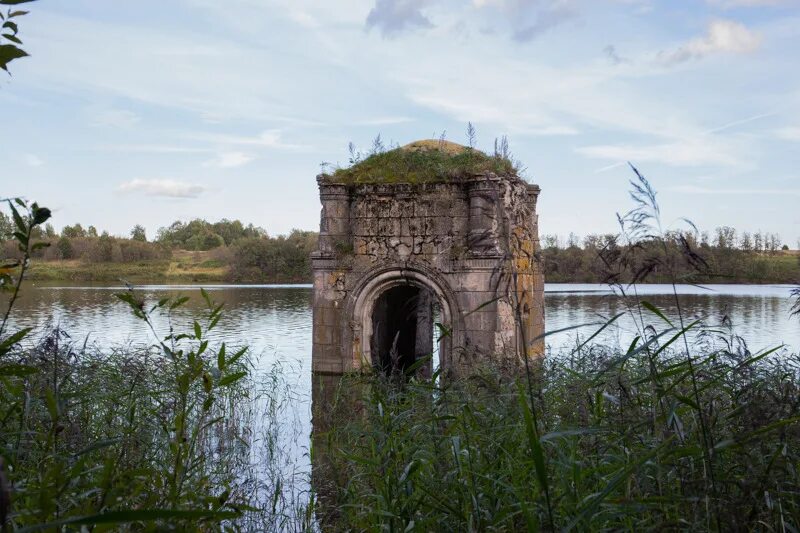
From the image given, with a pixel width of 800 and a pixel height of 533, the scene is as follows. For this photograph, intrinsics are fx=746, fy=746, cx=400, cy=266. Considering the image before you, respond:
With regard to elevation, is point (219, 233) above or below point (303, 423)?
above

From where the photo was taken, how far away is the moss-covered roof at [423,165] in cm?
1140

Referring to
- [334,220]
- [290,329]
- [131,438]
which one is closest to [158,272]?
[290,329]

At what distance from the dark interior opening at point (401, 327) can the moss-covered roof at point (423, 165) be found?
5.96 ft

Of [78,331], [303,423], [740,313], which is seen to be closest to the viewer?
[303,423]

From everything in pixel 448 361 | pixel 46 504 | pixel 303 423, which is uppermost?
pixel 46 504

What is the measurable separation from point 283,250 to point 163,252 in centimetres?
1605

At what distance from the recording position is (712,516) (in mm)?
2668

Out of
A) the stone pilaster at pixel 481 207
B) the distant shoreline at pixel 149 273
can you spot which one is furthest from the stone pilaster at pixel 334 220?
the distant shoreline at pixel 149 273

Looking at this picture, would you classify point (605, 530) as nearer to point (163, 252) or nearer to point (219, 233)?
point (163, 252)

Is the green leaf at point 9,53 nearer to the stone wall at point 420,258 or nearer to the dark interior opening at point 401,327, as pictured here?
the stone wall at point 420,258

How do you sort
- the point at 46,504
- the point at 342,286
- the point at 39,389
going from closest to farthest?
the point at 46,504 < the point at 39,389 < the point at 342,286

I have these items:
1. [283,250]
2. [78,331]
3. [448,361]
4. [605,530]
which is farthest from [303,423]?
[283,250]

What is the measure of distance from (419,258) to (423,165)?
149cm

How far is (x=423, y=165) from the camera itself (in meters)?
11.7
